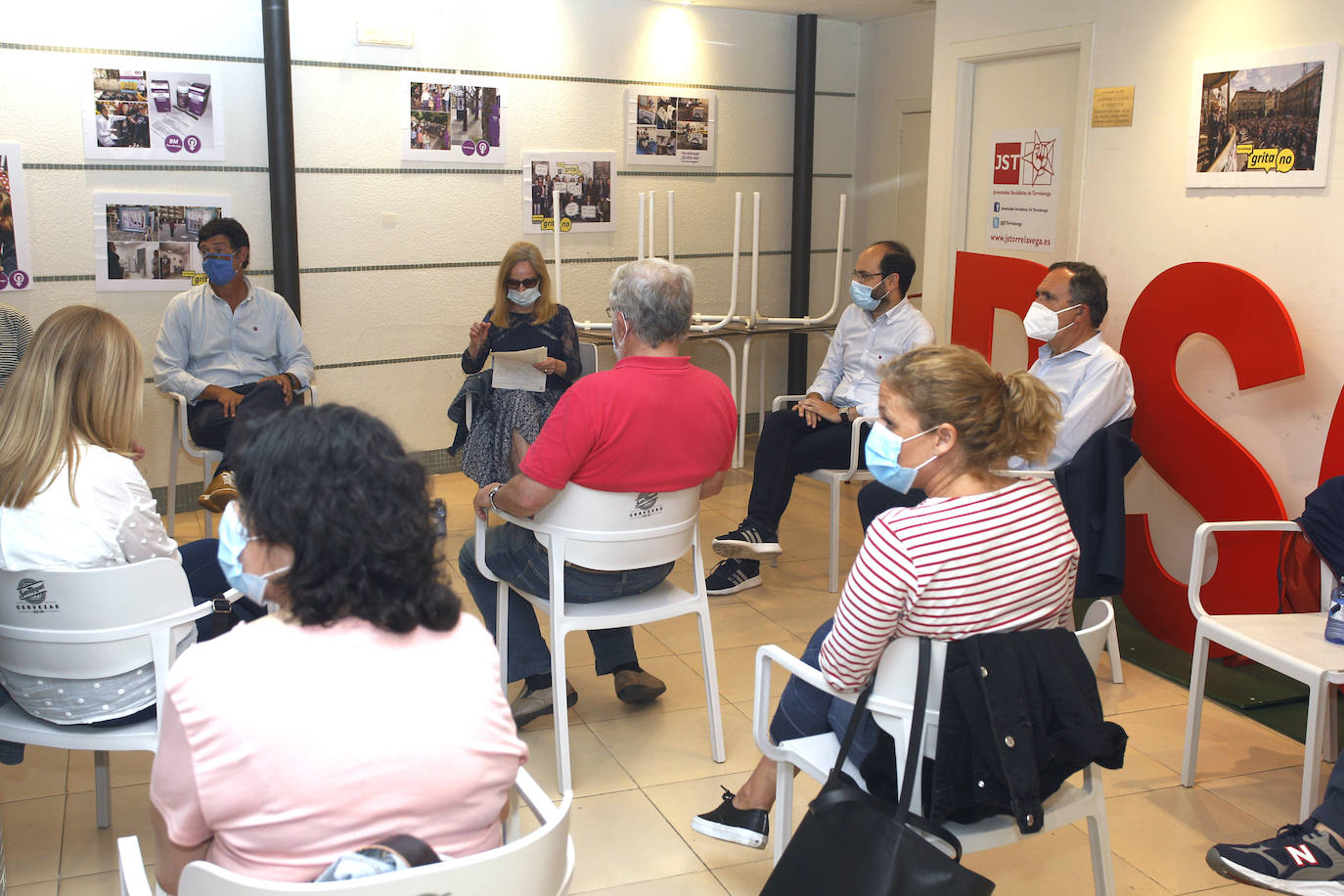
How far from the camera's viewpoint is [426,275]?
6285 millimetres

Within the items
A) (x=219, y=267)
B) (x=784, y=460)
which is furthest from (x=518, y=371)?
(x=219, y=267)

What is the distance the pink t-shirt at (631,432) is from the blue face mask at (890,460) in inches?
31.3

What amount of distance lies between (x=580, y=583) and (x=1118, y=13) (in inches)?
125

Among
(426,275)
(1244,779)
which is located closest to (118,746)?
(1244,779)

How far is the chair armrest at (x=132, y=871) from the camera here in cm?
158

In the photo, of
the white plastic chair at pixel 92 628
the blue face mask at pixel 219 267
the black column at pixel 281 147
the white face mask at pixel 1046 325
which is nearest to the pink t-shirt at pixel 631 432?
the white plastic chair at pixel 92 628

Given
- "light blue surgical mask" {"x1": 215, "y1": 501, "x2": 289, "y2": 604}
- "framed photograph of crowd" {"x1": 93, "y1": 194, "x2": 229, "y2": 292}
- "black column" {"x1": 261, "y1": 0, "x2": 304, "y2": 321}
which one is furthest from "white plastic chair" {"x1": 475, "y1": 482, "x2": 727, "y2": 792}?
"framed photograph of crowd" {"x1": 93, "y1": 194, "x2": 229, "y2": 292}

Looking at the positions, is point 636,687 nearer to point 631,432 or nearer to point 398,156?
point 631,432

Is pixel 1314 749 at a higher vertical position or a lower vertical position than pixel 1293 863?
higher

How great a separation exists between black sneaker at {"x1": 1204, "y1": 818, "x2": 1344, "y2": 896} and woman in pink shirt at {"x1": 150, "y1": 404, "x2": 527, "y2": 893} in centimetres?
181

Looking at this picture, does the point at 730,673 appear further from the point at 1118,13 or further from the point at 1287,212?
the point at 1118,13

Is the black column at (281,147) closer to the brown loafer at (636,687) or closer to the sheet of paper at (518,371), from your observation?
the sheet of paper at (518,371)

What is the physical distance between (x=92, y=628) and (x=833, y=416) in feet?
10.4

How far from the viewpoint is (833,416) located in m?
4.88
